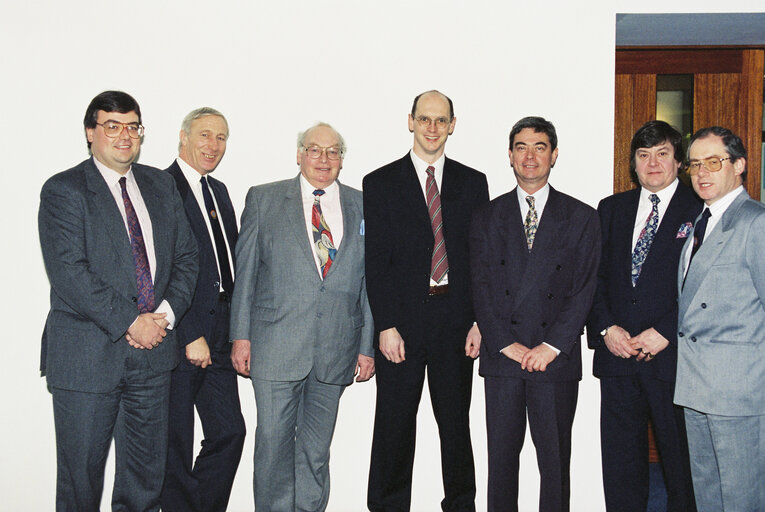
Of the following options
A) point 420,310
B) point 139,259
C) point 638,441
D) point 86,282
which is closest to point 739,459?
point 638,441

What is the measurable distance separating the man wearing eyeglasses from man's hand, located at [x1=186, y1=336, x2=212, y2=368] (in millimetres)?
196

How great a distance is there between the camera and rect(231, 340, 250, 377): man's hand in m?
3.17

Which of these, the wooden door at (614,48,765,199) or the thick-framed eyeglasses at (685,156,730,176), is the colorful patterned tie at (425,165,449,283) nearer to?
the thick-framed eyeglasses at (685,156,730,176)

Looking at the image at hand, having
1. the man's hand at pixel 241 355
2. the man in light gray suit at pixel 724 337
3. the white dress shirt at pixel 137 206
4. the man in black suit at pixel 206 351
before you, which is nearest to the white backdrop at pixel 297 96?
the man in black suit at pixel 206 351

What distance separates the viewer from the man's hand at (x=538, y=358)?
300 cm

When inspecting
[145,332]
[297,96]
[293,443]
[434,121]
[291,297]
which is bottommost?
[293,443]

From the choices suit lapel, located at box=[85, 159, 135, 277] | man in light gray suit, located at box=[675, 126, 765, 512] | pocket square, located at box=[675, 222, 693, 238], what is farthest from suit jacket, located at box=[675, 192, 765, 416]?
suit lapel, located at box=[85, 159, 135, 277]

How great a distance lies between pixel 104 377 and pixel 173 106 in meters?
1.68

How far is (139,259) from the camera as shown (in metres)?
2.80

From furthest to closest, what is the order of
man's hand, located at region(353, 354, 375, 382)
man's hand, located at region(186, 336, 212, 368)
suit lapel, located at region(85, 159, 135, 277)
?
man's hand, located at region(353, 354, 375, 382) → man's hand, located at region(186, 336, 212, 368) → suit lapel, located at region(85, 159, 135, 277)

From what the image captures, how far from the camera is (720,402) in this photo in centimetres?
261

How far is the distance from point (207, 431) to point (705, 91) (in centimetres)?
364

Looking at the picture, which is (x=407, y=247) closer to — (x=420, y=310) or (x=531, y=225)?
(x=420, y=310)

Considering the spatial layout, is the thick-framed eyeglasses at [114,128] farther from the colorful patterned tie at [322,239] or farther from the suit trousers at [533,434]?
the suit trousers at [533,434]
